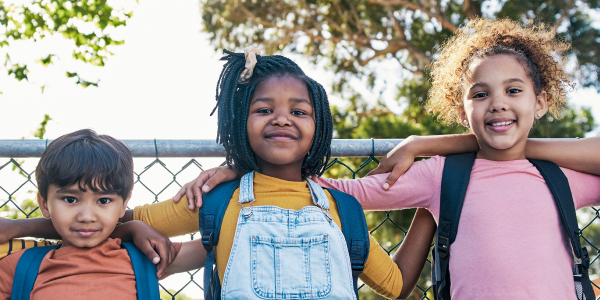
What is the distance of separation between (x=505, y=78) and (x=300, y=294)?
1253mm

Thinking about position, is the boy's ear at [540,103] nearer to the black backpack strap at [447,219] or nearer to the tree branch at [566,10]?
the black backpack strap at [447,219]

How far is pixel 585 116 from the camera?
10.5 meters

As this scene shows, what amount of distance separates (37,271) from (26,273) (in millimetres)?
34

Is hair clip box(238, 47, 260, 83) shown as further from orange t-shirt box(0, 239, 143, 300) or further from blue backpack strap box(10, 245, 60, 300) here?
blue backpack strap box(10, 245, 60, 300)

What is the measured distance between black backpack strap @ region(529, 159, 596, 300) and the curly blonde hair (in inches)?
16.4

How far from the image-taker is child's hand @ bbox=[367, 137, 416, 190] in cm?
211

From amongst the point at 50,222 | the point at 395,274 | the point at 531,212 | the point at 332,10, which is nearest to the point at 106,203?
the point at 50,222

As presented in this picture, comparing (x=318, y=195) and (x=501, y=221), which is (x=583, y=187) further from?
(x=318, y=195)

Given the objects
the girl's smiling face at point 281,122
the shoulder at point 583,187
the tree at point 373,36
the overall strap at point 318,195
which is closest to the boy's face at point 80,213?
the girl's smiling face at point 281,122

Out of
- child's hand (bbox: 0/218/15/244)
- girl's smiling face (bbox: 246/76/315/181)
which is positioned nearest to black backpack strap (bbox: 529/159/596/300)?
girl's smiling face (bbox: 246/76/315/181)

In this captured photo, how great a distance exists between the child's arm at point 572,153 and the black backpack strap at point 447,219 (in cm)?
32

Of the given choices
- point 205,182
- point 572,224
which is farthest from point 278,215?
point 572,224

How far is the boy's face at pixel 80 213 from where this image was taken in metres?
1.75

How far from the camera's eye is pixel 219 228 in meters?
1.84
